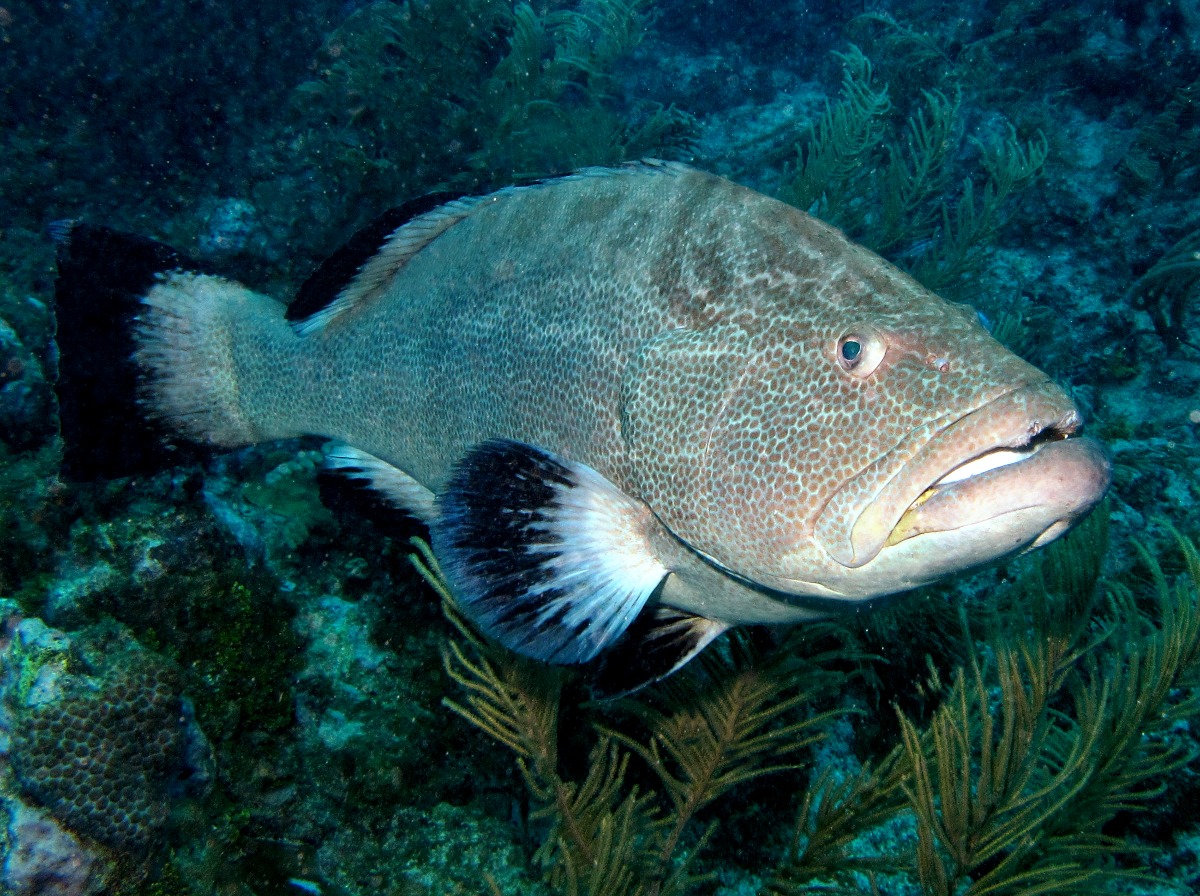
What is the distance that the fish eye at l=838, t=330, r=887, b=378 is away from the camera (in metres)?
1.80

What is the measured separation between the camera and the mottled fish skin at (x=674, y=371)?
168 centimetres

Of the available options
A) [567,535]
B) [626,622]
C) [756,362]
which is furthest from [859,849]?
[756,362]

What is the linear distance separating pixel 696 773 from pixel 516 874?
1.01 meters

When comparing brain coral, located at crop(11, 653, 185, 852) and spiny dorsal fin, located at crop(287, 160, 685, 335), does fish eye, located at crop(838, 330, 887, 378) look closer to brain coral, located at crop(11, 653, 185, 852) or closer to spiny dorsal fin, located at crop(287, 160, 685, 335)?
spiny dorsal fin, located at crop(287, 160, 685, 335)

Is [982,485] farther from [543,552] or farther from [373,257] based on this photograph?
[373,257]

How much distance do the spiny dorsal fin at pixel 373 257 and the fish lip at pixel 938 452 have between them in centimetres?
229

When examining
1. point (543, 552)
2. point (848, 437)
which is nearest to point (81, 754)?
point (543, 552)

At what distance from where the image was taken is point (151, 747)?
105 inches

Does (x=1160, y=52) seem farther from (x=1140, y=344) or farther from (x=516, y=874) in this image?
(x=516, y=874)

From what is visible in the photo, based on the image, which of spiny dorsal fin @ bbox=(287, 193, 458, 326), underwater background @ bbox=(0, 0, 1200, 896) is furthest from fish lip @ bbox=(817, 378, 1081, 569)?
spiny dorsal fin @ bbox=(287, 193, 458, 326)

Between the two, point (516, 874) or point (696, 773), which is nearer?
point (696, 773)

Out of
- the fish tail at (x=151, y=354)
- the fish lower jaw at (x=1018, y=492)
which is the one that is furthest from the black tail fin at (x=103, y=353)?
the fish lower jaw at (x=1018, y=492)

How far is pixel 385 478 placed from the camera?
3281 millimetres

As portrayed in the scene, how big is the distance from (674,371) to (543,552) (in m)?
0.72
